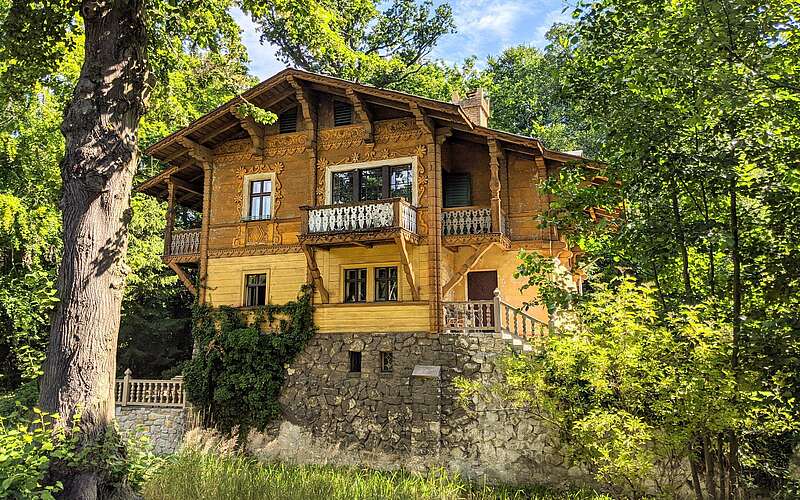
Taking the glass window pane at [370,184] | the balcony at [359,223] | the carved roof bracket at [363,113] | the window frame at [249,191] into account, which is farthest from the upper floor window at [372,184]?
the window frame at [249,191]

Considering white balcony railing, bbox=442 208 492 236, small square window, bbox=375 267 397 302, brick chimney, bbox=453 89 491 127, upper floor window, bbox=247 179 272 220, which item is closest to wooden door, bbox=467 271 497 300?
white balcony railing, bbox=442 208 492 236

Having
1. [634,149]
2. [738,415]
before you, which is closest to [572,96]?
[634,149]

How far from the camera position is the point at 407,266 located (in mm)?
15188

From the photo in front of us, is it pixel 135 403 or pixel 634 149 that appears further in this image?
pixel 135 403

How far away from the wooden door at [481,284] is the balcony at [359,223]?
2.46 meters

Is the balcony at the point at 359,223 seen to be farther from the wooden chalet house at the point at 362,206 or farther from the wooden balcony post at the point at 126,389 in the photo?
the wooden balcony post at the point at 126,389

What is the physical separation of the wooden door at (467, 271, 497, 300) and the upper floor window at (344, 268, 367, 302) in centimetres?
308

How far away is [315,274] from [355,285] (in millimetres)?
1199

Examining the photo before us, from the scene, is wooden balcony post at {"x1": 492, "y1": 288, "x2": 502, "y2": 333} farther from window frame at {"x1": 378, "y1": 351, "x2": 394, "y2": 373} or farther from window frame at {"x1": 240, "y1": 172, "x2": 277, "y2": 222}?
window frame at {"x1": 240, "y1": 172, "x2": 277, "y2": 222}

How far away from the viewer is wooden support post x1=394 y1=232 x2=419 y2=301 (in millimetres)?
14891

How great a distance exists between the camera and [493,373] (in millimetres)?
14023

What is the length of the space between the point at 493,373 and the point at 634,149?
7.83m

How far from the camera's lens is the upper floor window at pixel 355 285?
53.9ft

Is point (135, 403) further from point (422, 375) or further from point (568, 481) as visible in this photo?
point (568, 481)
